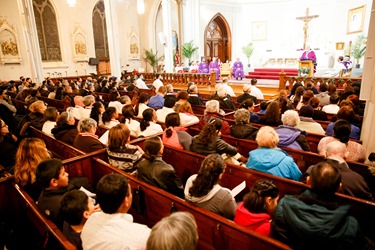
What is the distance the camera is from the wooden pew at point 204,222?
5.32ft

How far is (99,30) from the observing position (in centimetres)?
1565

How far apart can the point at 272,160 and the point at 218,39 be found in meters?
15.2

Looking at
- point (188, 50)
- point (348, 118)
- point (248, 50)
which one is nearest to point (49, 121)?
point (348, 118)

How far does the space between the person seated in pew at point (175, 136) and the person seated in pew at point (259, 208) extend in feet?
5.19

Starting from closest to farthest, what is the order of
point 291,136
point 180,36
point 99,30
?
point 291,136, point 180,36, point 99,30

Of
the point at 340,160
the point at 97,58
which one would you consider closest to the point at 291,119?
the point at 340,160

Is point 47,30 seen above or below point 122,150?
above

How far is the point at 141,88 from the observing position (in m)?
9.09

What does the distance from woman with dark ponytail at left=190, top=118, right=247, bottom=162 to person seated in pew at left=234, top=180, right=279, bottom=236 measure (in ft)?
3.48

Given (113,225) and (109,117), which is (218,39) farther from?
(113,225)

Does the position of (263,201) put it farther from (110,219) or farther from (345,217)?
(110,219)

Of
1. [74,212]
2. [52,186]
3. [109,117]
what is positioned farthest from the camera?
[109,117]

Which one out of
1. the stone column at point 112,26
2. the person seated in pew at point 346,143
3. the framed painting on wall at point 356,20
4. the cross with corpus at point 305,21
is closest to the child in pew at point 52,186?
the person seated in pew at point 346,143

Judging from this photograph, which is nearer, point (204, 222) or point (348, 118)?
point (204, 222)
